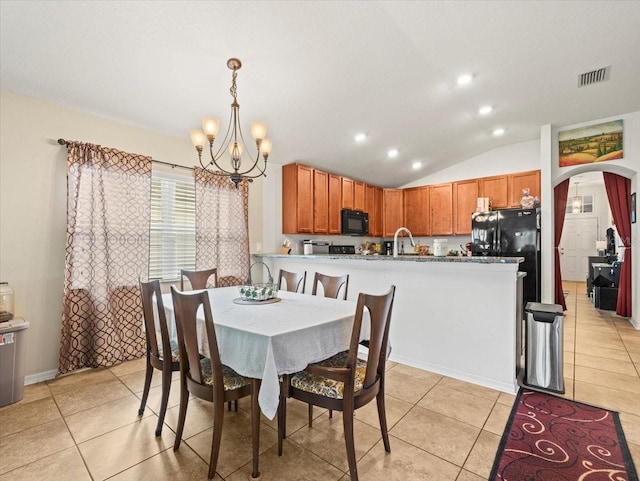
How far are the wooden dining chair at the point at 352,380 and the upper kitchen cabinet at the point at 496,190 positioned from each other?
15.3 ft

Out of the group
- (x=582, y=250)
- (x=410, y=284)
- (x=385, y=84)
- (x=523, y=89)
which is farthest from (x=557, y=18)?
(x=582, y=250)

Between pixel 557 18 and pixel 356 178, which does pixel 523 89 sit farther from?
pixel 356 178

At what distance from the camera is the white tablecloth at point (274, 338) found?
4.91 ft

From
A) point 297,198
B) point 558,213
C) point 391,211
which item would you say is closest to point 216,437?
point 297,198

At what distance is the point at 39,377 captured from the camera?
2.80 metres

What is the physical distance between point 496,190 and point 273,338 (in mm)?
5290

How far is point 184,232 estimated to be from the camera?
381 cm

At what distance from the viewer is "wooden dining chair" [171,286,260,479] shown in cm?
160

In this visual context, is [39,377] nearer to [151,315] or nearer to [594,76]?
[151,315]

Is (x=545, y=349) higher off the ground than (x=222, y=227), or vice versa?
(x=222, y=227)

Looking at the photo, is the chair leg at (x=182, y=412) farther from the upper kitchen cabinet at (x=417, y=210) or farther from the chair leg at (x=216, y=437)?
the upper kitchen cabinet at (x=417, y=210)

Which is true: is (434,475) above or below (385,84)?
below

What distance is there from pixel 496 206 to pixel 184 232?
16.3 ft

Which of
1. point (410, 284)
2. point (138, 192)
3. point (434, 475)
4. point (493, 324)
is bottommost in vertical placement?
point (434, 475)
